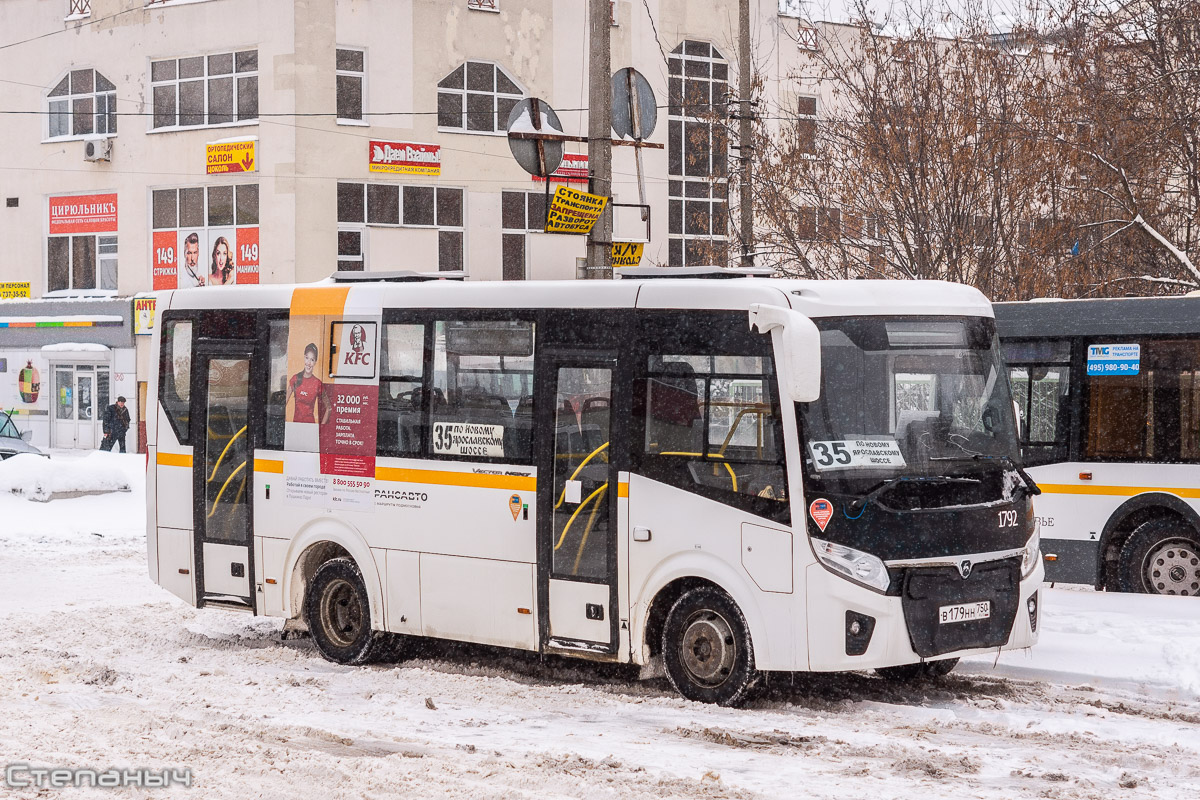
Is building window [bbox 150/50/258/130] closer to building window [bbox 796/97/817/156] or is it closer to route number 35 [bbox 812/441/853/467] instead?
building window [bbox 796/97/817/156]

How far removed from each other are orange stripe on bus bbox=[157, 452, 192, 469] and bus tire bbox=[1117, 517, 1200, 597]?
814cm

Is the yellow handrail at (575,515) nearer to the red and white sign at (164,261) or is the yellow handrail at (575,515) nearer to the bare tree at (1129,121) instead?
the bare tree at (1129,121)

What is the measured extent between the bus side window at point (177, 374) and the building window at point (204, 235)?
24.9 m

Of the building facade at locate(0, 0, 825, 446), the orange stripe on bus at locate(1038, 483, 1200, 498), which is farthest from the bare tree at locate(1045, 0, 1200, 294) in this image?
the building facade at locate(0, 0, 825, 446)

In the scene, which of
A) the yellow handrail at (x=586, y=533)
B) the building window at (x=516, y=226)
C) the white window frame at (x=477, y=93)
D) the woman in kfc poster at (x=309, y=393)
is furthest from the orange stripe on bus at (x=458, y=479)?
the building window at (x=516, y=226)

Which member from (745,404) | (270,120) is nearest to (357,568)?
(745,404)

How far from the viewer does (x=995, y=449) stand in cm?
966

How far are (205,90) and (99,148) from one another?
3463 millimetres

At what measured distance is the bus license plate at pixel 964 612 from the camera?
9.15 m

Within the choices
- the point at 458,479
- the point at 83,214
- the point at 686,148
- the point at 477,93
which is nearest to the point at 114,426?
the point at 83,214

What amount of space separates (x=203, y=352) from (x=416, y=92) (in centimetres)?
2670

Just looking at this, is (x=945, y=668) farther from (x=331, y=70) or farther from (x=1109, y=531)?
(x=331, y=70)

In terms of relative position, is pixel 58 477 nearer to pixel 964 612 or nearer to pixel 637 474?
pixel 637 474

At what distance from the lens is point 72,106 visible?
40.7 metres
